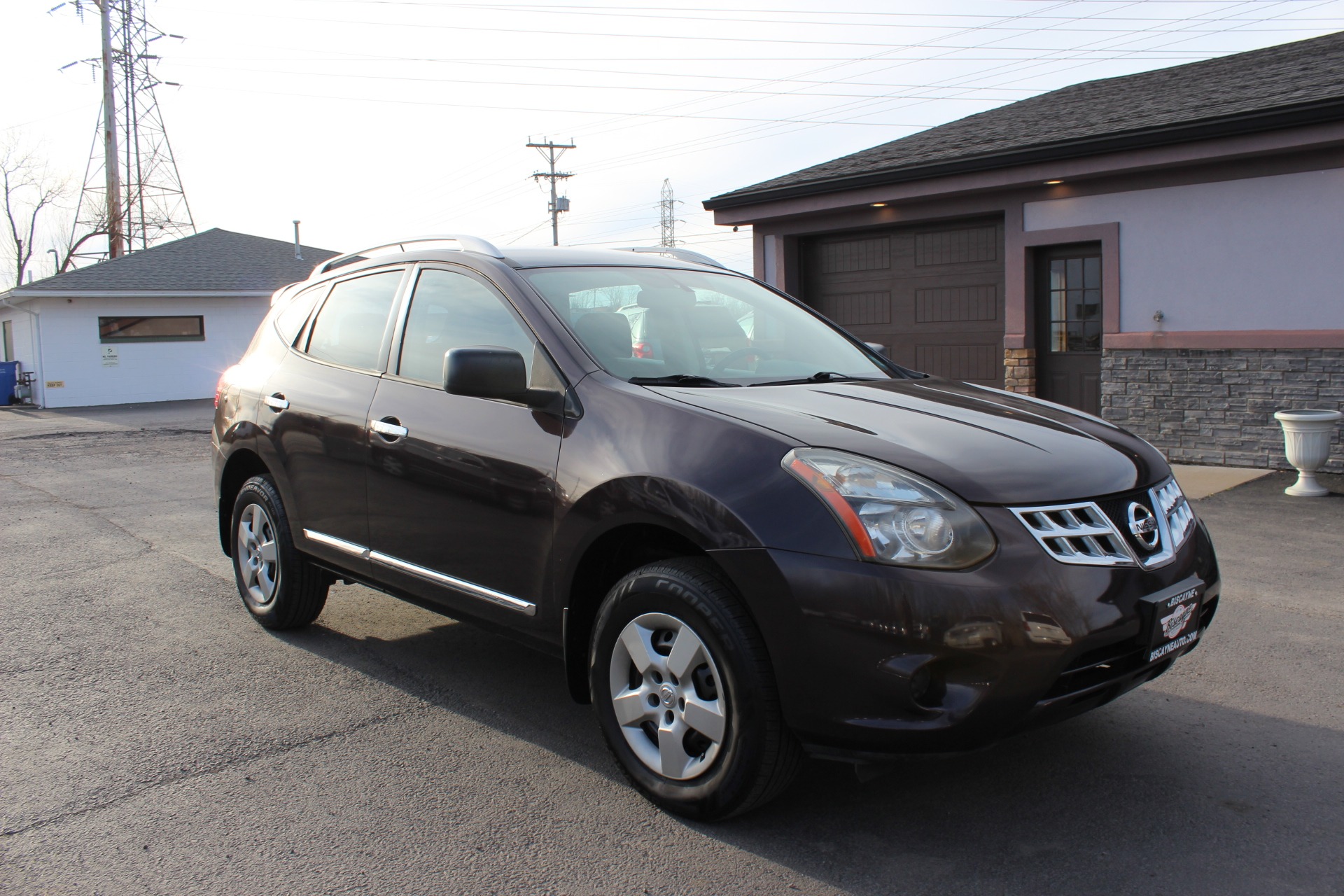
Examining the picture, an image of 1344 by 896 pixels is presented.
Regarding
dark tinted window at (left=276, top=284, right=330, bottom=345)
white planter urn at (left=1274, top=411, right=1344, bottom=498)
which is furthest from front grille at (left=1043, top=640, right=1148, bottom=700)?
white planter urn at (left=1274, top=411, right=1344, bottom=498)

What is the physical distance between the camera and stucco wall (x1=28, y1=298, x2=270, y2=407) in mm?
27734

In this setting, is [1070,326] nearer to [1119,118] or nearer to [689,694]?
[1119,118]

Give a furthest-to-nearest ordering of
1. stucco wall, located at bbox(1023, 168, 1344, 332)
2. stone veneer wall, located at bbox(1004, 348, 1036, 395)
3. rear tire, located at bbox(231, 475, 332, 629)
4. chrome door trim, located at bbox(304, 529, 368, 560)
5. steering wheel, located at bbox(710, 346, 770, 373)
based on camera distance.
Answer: stone veneer wall, located at bbox(1004, 348, 1036, 395) → stucco wall, located at bbox(1023, 168, 1344, 332) → rear tire, located at bbox(231, 475, 332, 629) → chrome door trim, located at bbox(304, 529, 368, 560) → steering wheel, located at bbox(710, 346, 770, 373)

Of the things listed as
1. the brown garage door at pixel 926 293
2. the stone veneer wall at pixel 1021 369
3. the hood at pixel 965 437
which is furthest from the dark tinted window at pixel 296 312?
the brown garage door at pixel 926 293

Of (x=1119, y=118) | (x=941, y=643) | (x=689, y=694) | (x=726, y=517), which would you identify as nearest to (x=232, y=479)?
(x=689, y=694)

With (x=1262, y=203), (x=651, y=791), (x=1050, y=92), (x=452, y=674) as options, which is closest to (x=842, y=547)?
(x=651, y=791)

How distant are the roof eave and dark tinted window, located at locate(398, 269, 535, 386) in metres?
8.26

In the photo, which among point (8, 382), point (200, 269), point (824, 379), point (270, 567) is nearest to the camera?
point (824, 379)

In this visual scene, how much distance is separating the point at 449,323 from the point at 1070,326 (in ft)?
30.1

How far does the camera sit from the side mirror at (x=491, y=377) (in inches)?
133

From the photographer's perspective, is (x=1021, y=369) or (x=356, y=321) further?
(x=1021, y=369)

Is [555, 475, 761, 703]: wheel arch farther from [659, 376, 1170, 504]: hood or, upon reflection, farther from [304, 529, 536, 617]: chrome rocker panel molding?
[659, 376, 1170, 504]: hood

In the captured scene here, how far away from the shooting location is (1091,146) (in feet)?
34.3

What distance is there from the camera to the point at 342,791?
3346 mm
